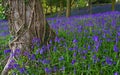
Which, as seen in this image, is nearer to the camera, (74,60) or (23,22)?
(74,60)

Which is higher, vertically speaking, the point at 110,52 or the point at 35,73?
the point at 110,52

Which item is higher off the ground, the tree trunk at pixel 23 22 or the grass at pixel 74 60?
the tree trunk at pixel 23 22

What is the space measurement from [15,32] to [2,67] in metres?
0.86

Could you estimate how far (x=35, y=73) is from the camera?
15.3 ft

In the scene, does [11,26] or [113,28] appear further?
[113,28]

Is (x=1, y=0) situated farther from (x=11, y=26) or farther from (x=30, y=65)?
(x=30, y=65)

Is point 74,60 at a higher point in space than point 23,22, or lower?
lower

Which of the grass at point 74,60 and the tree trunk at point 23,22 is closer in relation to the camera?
the grass at point 74,60

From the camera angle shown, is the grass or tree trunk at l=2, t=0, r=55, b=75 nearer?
the grass

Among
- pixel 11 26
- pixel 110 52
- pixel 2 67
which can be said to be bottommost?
pixel 2 67

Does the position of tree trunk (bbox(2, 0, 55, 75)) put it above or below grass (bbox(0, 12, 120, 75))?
above

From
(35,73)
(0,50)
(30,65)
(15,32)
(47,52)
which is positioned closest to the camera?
(35,73)

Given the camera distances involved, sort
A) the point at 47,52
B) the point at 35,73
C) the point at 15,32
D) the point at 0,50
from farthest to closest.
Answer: the point at 0,50 → the point at 15,32 → the point at 47,52 → the point at 35,73

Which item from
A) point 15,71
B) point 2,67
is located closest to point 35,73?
point 15,71
